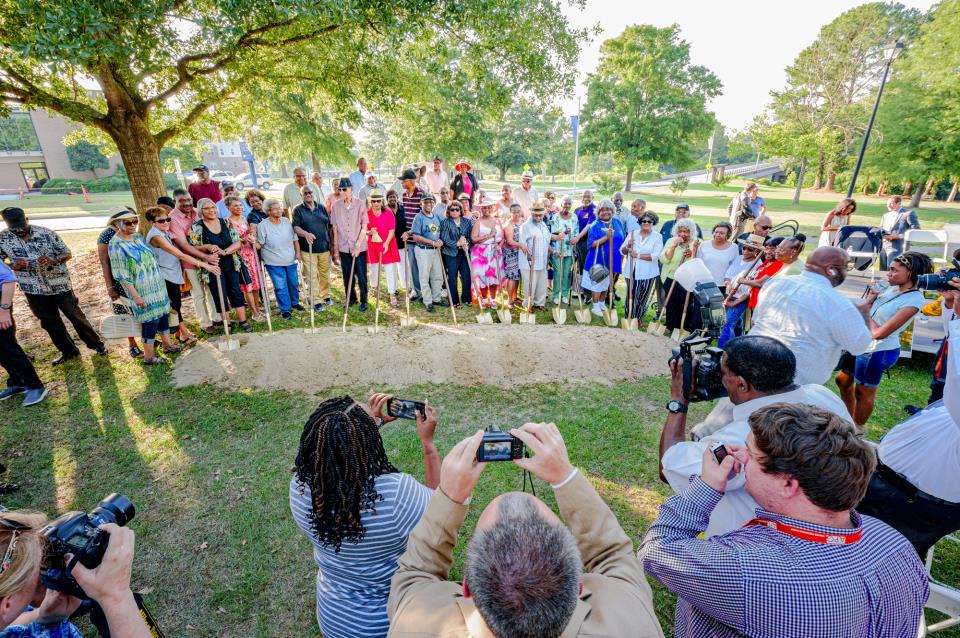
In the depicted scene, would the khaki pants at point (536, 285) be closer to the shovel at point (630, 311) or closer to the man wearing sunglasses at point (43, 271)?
the shovel at point (630, 311)

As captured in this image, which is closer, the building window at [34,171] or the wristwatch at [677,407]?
the wristwatch at [677,407]

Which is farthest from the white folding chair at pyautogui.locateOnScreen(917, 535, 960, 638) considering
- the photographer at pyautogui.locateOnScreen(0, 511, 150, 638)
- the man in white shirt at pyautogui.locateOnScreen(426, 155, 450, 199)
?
the man in white shirt at pyautogui.locateOnScreen(426, 155, 450, 199)

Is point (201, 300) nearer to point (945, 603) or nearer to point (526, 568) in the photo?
point (526, 568)

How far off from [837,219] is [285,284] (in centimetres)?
1176

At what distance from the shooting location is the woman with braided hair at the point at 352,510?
1.78 metres

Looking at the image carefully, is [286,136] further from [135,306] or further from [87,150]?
[87,150]

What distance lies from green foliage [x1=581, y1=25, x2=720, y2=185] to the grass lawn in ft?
92.3

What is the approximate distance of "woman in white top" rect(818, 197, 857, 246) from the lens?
913 centimetres

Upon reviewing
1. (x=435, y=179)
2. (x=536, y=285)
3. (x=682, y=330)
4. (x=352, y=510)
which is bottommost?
(x=682, y=330)

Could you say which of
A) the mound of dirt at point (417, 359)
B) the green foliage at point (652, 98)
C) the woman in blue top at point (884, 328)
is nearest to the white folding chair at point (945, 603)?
the woman in blue top at point (884, 328)

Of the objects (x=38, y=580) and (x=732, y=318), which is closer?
(x=38, y=580)

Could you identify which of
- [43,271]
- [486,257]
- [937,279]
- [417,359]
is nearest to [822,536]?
[937,279]

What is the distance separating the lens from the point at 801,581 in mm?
1351

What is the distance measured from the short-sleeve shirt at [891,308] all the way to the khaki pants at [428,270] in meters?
6.04
